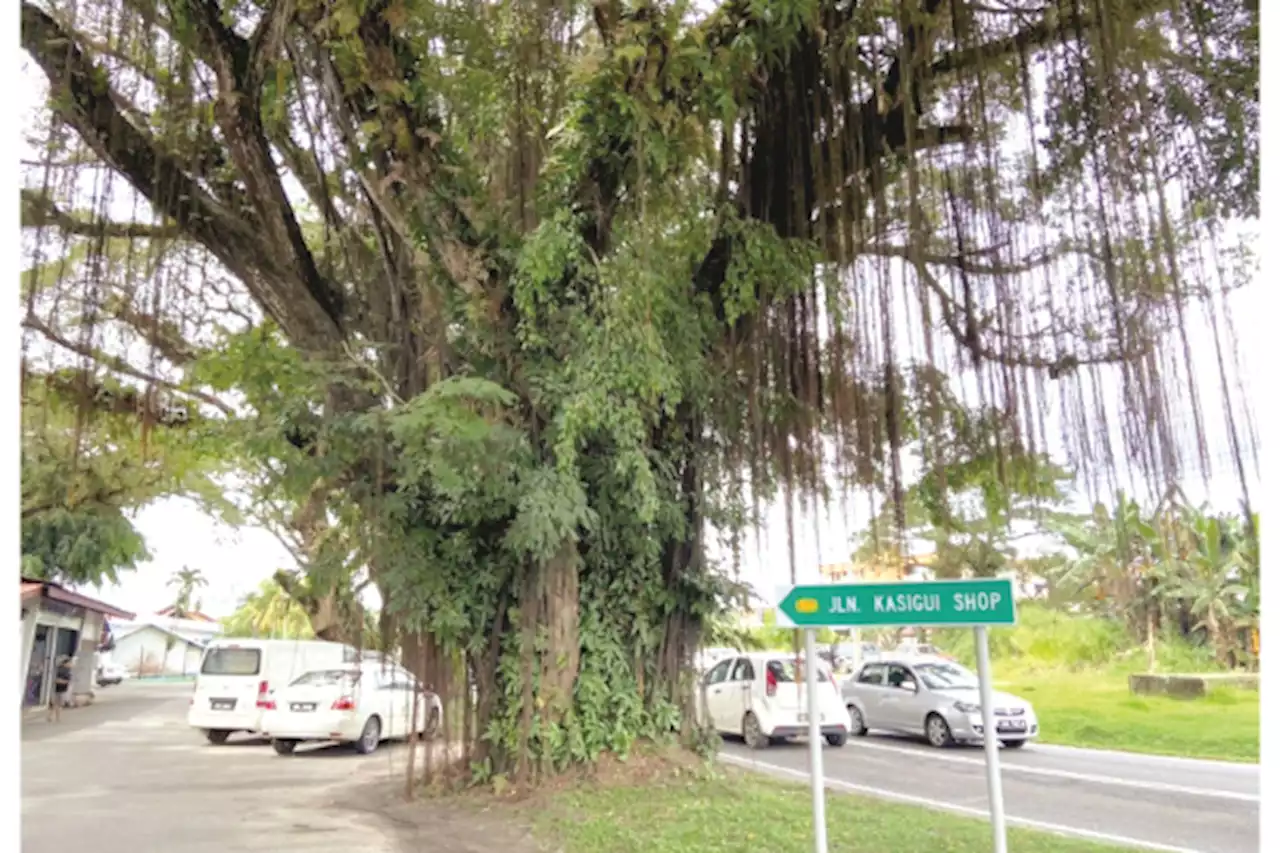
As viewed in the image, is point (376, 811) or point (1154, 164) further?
point (376, 811)

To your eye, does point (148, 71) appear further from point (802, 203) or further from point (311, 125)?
point (802, 203)

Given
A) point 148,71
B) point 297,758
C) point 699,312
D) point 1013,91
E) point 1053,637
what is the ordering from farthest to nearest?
point 1053,637
point 297,758
point 699,312
point 148,71
point 1013,91

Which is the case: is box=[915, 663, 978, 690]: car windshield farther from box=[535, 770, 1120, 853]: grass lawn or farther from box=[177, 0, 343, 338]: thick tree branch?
box=[177, 0, 343, 338]: thick tree branch

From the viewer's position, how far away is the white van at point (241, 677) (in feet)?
27.0

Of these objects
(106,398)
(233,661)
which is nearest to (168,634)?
(233,661)

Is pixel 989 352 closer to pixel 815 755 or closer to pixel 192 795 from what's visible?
pixel 815 755

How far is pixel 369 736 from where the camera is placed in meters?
7.71

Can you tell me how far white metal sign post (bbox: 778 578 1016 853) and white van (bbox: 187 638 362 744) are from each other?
6330mm

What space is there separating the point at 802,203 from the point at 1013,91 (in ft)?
3.40

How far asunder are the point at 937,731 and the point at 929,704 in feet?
0.77

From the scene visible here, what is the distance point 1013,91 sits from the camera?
10.8ft

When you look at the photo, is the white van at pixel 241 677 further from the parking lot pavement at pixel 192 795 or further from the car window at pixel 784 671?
the car window at pixel 784 671

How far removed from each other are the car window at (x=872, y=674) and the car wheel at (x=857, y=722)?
28 centimetres

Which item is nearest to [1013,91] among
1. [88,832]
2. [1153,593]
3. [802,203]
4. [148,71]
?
[802,203]
